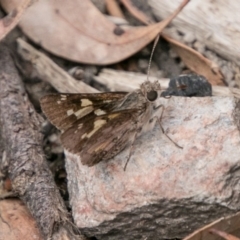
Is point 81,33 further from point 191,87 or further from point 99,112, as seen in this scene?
point 99,112

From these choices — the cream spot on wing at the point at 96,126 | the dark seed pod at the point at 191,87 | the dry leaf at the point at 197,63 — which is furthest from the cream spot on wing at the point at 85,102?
the dry leaf at the point at 197,63

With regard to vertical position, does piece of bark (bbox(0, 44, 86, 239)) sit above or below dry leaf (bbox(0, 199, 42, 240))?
above

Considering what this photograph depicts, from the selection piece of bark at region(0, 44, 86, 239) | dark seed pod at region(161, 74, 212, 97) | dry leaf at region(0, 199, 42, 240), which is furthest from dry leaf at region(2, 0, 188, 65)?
dry leaf at region(0, 199, 42, 240)

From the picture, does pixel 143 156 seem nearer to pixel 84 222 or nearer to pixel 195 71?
pixel 84 222

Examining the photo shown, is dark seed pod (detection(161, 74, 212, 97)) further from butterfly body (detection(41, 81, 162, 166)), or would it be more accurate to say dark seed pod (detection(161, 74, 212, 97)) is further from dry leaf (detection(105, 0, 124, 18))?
dry leaf (detection(105, 0, 124, 18))

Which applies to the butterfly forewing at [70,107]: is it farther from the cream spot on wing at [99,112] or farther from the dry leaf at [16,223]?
the dry leaf at [16,223]

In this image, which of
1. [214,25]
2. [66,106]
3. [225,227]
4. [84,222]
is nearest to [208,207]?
[225,227]

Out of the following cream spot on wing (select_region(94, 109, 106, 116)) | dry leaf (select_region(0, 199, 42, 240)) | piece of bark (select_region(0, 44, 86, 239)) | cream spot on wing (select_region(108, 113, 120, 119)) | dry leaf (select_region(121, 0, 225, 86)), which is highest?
dry leaf (select_region(121, 0, 225, 86))

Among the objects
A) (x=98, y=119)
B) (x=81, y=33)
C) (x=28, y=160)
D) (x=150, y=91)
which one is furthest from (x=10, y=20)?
(x=150, y=91)
